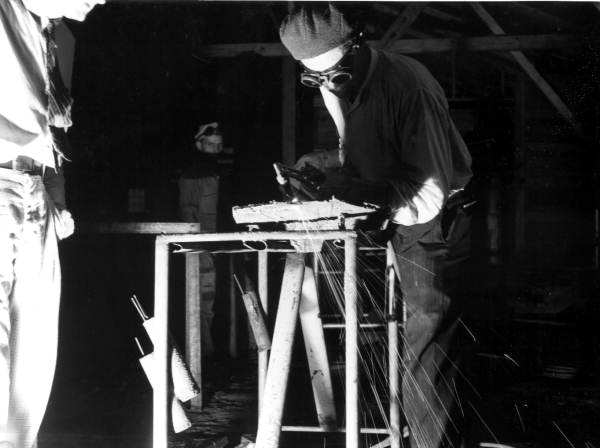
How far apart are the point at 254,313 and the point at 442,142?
1.25 m

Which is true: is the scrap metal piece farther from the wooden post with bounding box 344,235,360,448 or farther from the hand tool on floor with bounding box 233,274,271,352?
the hand tool on floor with bounding box 233,274,271,352

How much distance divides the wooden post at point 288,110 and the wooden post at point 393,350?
4475mm

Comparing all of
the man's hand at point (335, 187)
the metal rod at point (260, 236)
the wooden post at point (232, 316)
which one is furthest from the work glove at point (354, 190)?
the wooden post at point (232, 316)

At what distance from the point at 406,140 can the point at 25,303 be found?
6.50 ft

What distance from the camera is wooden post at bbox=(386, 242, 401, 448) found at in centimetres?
309

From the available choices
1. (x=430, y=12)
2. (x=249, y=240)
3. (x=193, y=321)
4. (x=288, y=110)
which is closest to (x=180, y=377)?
(x=249, y=240)

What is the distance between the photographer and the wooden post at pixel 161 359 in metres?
2.65

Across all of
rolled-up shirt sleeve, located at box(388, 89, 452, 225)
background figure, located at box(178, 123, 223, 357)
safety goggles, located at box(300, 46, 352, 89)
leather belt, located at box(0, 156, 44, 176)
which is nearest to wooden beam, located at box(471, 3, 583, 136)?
background figure, located at box(178, 123, 223, 357)

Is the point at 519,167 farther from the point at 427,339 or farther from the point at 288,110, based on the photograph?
the point at 427,339

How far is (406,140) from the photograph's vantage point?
291cm

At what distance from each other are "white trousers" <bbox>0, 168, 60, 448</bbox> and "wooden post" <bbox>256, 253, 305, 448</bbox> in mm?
1176

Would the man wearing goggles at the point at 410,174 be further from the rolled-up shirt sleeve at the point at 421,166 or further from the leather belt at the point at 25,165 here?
the leather belt at the point at 25,165

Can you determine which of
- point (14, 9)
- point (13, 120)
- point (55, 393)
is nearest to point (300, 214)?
point (13, 120)

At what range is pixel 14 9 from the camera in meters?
2.84
